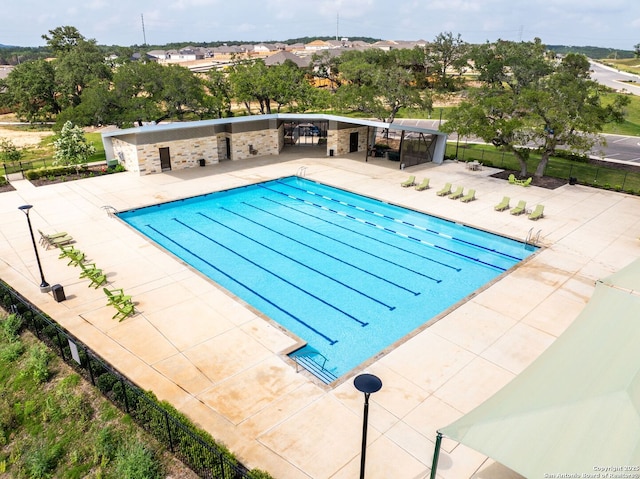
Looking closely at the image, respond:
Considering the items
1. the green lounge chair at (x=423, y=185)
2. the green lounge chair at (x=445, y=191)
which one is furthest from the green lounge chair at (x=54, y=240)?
the green lounge chair at (x=445, y=191)

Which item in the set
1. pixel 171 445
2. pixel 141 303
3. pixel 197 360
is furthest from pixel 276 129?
pixel 171 445

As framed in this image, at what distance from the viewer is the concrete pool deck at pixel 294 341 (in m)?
9.48

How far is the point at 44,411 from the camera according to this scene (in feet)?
35.3

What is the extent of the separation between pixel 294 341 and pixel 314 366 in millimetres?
933

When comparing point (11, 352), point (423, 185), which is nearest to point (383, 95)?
point (423, 185)

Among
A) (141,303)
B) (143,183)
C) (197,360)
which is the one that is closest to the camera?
(197,360)

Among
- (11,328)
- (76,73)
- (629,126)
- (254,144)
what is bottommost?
(11,328)

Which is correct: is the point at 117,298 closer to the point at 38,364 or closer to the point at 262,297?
the point at 38,364

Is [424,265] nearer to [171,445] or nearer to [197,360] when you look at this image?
[197,360]

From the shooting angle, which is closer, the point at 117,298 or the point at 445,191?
the point at 117,298

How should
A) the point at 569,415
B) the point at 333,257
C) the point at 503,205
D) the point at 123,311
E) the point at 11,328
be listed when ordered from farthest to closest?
1. the point at 503,205
2. the point at 333,257
3. the point at 123,311
4. the point at 11,328
5. the point at 569,415

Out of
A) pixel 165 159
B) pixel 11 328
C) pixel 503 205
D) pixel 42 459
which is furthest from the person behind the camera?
pixel 165 159

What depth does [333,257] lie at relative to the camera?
19.4 meters

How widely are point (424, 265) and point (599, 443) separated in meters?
12.5
